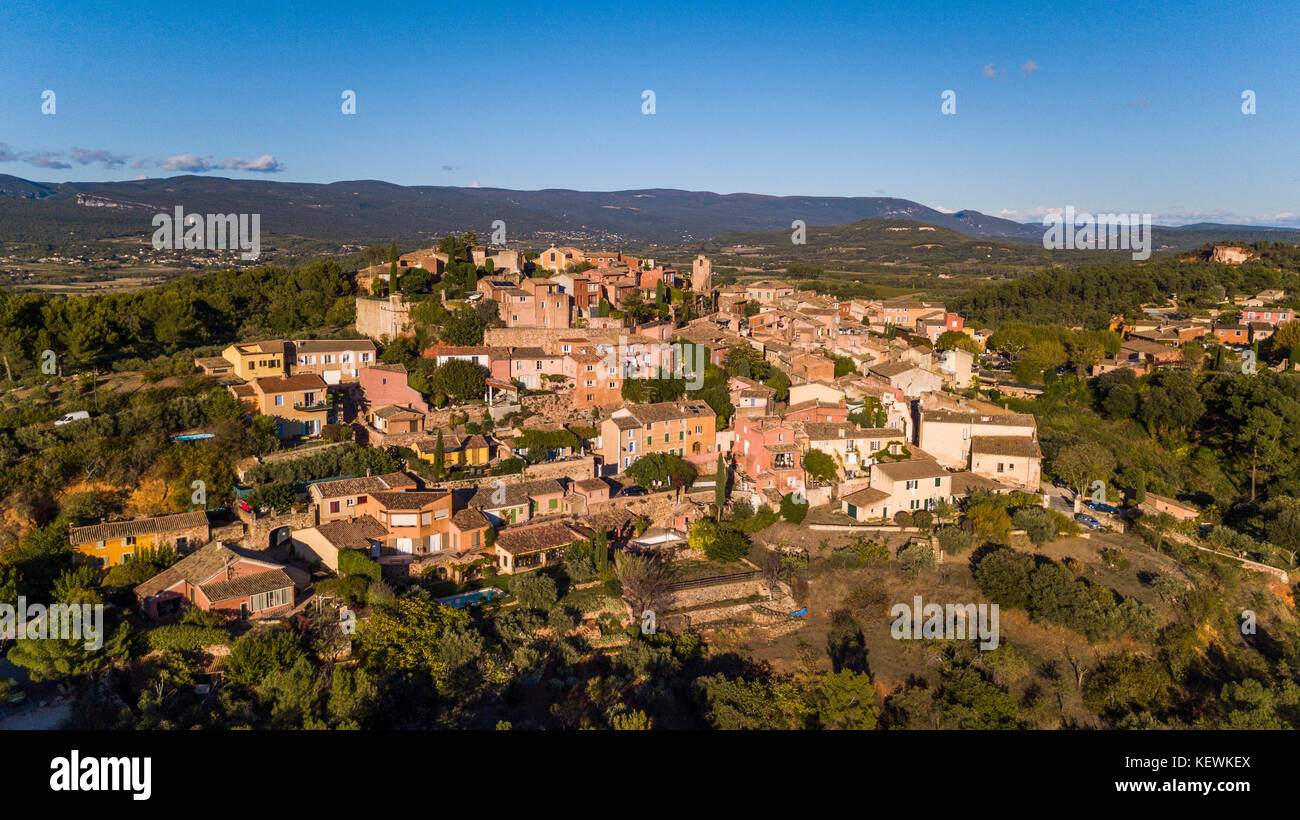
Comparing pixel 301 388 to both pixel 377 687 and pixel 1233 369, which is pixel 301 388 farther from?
pixel 1233 369

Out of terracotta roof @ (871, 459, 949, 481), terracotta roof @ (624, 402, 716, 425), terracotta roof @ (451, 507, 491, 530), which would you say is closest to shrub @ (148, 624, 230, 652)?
terracotta roof @ (451, 507, 491, 530)

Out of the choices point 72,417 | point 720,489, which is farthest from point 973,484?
point 72,417

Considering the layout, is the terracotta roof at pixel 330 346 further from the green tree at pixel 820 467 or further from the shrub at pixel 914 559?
the shrub at pixel 914 559

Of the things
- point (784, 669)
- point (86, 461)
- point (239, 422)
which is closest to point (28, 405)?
point (86, 461)

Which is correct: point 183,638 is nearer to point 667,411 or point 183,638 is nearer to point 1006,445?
point 667,411

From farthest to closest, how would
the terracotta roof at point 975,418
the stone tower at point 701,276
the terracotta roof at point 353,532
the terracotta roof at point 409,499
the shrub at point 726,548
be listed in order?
the stone tower at point 701,276
the terracotta roof at point 975,418
the shrub at point 726,548
the terracotta roof at point 409,499
the terracotta roof at point 353,532

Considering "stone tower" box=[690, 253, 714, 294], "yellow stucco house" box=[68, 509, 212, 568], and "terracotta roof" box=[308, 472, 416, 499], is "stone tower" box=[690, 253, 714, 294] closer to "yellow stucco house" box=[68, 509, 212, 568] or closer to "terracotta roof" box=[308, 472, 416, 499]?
"terracotta roof" box=[308, 472, 416, 499]

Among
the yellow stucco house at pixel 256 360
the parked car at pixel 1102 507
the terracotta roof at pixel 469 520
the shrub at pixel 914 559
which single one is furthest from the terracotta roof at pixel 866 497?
the yellow stucco house at pixel 256 360
